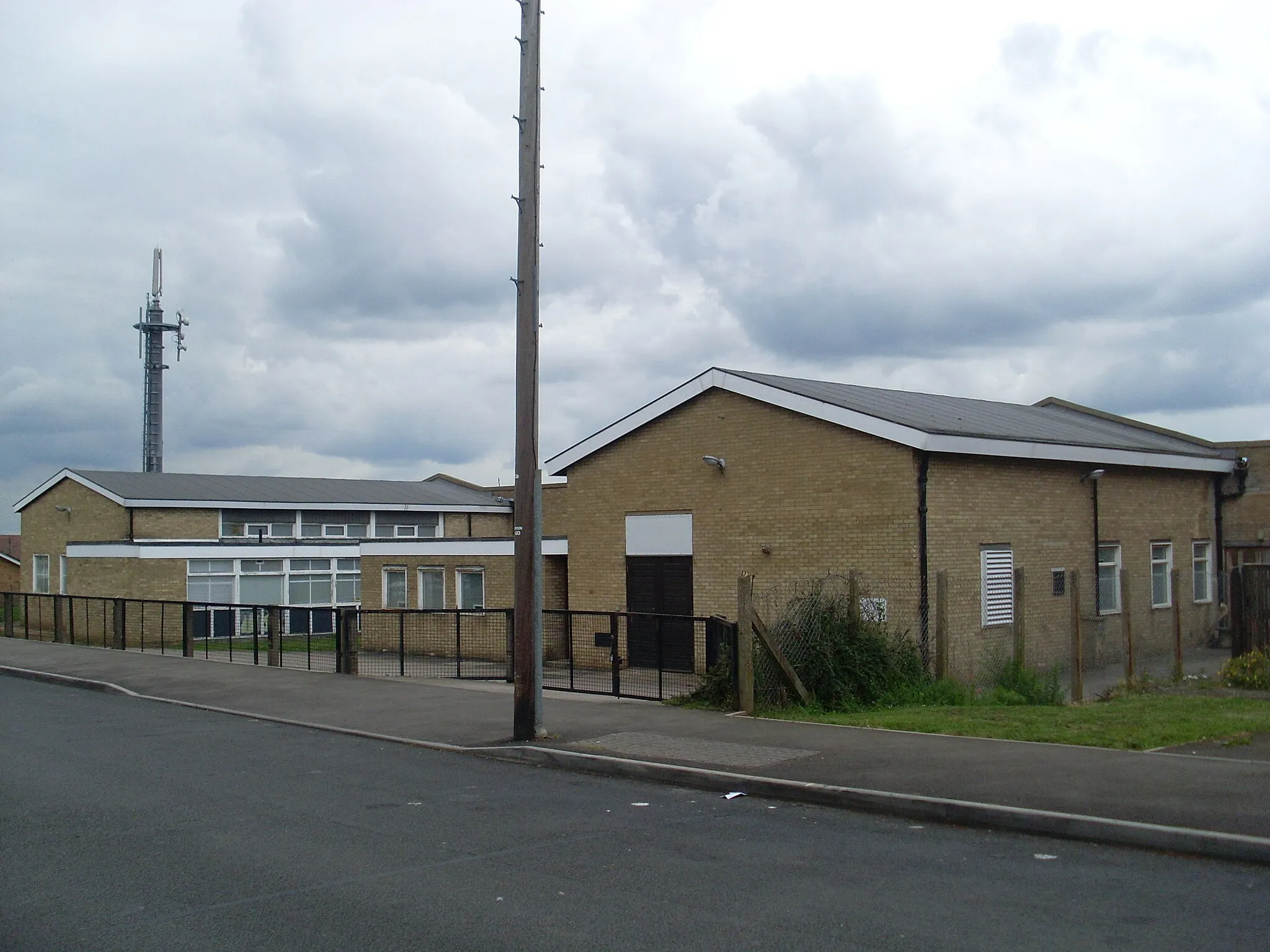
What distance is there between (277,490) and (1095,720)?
36580 millimetres

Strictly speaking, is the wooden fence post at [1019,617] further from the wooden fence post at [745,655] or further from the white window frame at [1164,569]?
the white window frame at [1164,569]

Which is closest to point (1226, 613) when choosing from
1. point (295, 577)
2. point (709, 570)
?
Answer: point (709, 570)

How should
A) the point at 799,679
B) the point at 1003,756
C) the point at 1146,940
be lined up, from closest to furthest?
the point at 1146,940 → the point at 1003,756 → the point at 799,679

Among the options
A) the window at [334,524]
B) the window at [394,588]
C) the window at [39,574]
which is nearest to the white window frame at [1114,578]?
the window at [394,588]

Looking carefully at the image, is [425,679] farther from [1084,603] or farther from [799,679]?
[1084,603]

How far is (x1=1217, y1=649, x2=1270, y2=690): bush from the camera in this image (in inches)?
605

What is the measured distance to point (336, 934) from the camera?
612 cm

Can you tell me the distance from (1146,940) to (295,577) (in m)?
37.1

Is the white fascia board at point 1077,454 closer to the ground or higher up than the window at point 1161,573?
higher up

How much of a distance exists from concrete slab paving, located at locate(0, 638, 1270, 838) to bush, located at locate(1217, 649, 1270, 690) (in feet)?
19.4

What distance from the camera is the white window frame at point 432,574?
2808 cm

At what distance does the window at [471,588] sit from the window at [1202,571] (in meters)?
15.5

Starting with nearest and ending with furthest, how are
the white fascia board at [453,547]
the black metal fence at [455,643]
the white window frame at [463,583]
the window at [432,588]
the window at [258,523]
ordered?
the black metal fence at [455,643]
the white fascia board at [453,547]
the white window frame at [463,583]
the window at [432,588]
the window at [258,523]

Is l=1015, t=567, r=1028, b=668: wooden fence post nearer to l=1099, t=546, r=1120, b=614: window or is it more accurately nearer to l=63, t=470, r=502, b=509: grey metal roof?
l=1099, t=546, r=1120, b=614: window
